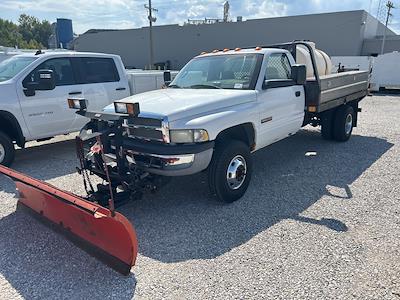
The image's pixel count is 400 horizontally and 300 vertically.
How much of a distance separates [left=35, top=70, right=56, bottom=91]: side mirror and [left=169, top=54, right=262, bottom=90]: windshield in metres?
2.15

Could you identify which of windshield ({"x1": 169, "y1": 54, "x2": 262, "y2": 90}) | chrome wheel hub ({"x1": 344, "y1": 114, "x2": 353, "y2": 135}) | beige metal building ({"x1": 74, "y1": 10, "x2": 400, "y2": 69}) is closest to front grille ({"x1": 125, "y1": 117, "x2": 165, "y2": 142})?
windshield ({"x1": 169, "y1": 54, "x2": 262, "y2": 90})

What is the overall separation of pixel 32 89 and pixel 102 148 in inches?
131

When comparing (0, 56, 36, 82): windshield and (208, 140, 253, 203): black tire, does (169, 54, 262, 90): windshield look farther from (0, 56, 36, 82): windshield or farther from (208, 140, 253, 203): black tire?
(0, 56, 36, 82): windshield

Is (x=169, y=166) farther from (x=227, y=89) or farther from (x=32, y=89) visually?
(x=32, y=89)

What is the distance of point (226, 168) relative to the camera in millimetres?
4328

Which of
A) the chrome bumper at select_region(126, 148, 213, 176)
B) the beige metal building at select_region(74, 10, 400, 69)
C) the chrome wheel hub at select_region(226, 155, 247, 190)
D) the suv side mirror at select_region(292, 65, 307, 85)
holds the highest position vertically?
the beige metal building at select_region(74, 10, 400, 69)

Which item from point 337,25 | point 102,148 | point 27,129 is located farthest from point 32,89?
point 337,25

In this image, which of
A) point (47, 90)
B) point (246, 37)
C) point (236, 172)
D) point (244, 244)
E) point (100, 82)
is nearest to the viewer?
point (244, 244)

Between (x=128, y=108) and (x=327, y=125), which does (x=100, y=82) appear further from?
(x=327, y=125)

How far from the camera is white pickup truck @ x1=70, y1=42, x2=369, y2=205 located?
12.8 ft

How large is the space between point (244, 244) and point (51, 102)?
15.8 ft

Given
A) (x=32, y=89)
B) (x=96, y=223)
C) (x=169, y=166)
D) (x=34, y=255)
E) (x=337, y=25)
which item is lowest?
(x=34, y=255)

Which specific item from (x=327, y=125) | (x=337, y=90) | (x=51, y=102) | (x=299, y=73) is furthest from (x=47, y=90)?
(x=327, y=125)

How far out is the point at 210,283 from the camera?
9.93ft
